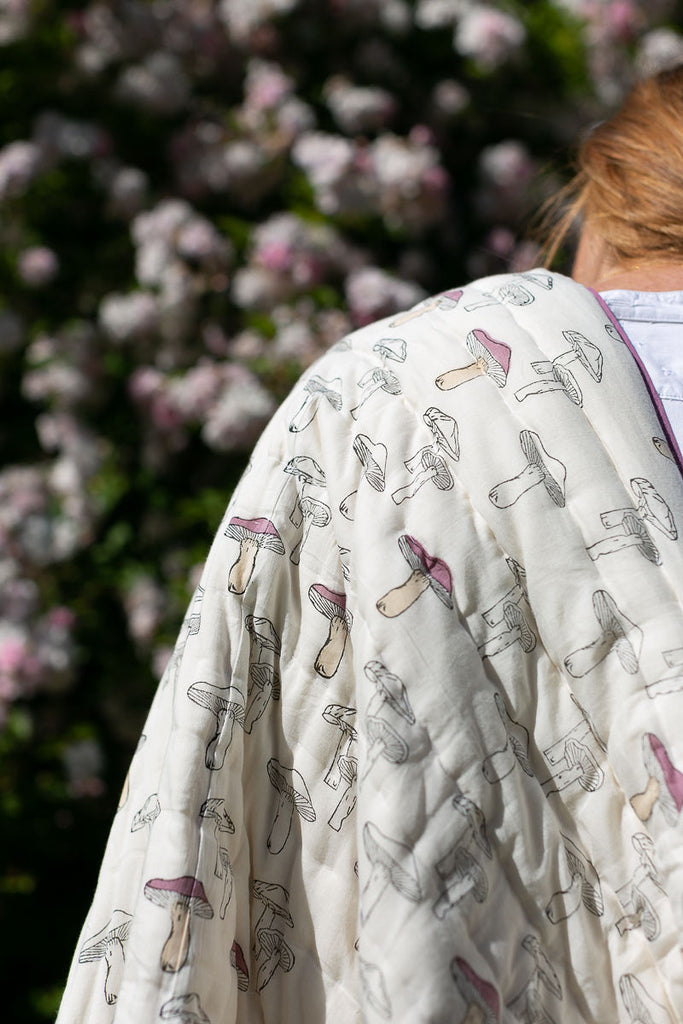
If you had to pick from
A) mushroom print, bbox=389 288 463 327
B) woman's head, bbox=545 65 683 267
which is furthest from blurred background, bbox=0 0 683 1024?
mushroom print, bbox=389 288 463 327

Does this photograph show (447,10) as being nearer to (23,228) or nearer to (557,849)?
(23,228)

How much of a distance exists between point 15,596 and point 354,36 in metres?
1.75

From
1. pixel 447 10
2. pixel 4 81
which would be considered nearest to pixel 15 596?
pixel 4 81

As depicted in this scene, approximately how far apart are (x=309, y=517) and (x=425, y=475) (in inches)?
→ 3.9

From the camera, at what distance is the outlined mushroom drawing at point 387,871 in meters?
0.53

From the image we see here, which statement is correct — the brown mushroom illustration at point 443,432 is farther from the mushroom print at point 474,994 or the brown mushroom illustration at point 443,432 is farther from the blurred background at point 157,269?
the blurred background at point 157,269

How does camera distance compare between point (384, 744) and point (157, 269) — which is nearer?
point (384, 744)

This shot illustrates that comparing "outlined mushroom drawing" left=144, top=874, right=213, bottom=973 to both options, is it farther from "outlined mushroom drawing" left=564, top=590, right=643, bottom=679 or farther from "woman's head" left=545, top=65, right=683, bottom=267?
"woman's head" left=545, top=65, right=683, bottom=267

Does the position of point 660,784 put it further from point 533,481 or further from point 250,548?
point 250,548

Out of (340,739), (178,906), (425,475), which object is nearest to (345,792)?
(340,739)

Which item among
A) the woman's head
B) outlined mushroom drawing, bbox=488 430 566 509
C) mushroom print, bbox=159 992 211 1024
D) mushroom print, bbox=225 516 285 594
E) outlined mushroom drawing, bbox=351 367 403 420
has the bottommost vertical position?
mushroom print, bbox=159 992 211 1024

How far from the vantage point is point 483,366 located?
626 millimetres

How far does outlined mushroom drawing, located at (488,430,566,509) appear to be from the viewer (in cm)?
58

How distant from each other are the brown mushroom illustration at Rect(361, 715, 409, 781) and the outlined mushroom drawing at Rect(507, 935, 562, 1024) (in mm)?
155
